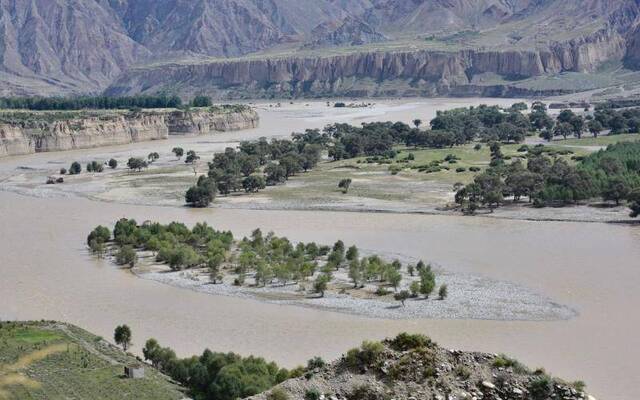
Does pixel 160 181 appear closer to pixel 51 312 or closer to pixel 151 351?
pixel 51 312

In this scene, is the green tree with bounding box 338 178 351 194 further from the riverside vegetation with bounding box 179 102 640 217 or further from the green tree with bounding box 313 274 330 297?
the green tree with bounding box 313 274 330 297

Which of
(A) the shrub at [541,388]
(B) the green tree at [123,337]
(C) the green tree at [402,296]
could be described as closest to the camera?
(A) the shrub at [541,388]

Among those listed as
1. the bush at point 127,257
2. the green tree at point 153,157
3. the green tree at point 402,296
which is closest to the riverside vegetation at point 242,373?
the green tree at point 402,296

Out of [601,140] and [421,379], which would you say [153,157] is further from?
[421,379]

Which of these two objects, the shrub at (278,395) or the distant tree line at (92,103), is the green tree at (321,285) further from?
the distant tree line at (92,103)

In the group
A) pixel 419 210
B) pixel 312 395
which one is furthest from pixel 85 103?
pixel 312 395

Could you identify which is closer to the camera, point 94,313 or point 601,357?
point 601,357

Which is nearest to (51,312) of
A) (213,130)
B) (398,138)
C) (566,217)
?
(566,217)
